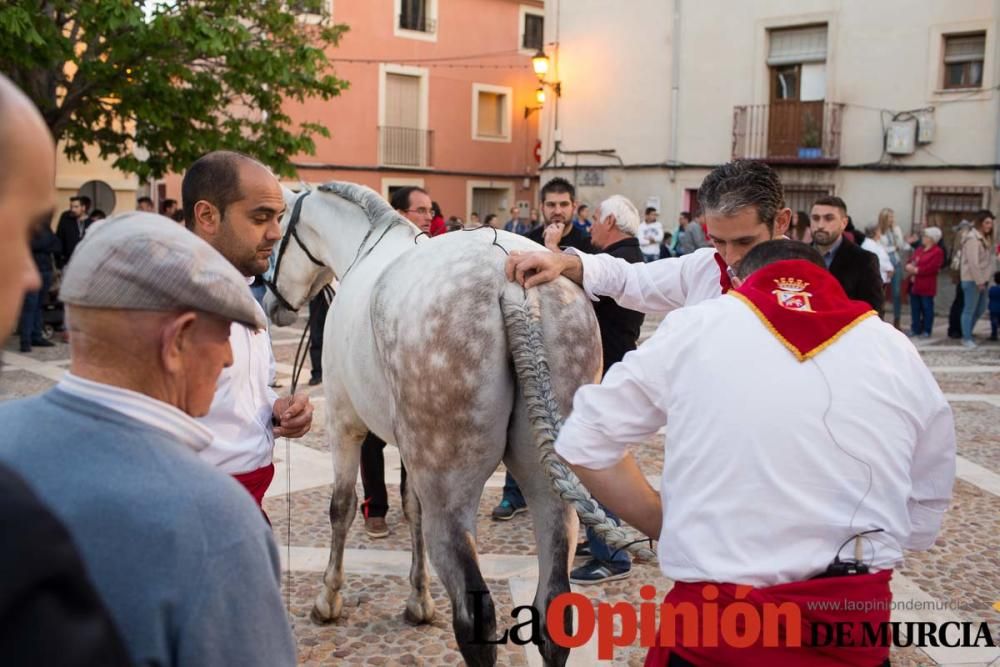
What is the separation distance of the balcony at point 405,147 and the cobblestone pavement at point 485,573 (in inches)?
890

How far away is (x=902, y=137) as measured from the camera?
63.2ft

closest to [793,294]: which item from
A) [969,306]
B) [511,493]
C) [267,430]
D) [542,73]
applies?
[267,430]

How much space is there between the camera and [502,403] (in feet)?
10.6

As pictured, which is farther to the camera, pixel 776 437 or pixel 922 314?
pixel 922 314

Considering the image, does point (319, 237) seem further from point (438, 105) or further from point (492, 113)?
point (492, 113)

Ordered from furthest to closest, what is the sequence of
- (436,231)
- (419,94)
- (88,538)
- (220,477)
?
(419,94)
(436,231)
(220,477)
(88,538)

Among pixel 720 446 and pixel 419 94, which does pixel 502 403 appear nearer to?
pixel 720 446

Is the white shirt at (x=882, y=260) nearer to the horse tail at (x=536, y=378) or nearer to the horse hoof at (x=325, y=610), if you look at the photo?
the horse hoof at (x=325, y=610)

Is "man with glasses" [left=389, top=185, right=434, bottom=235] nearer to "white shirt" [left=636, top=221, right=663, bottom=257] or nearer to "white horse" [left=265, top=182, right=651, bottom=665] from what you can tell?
"white horse" [left=265, top=182, right=651, bottom=665]

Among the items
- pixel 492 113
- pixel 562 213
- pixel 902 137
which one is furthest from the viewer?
pixel 492 113

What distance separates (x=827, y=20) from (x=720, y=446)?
67.6ft

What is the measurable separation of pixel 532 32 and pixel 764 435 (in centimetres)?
3195

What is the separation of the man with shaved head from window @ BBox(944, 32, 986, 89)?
2093 cm

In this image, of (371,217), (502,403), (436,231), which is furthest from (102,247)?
(436,231)
